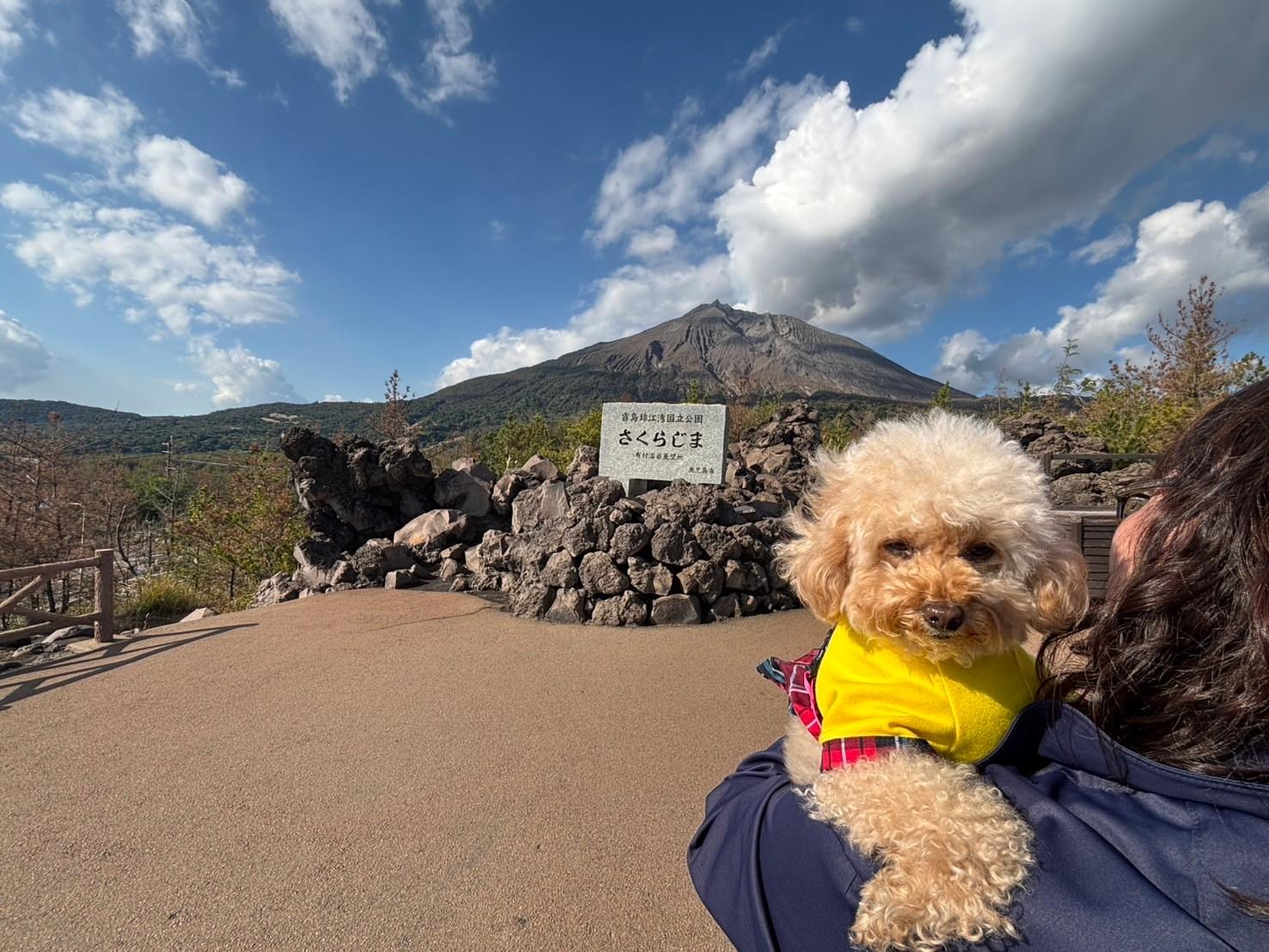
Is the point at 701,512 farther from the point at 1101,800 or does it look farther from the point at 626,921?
the point at 1101,800

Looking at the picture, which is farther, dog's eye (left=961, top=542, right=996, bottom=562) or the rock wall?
the rock wall

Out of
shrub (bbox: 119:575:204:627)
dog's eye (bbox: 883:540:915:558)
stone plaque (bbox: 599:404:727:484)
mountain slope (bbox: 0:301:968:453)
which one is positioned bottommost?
shrub (bbox: 119:575:204:627)

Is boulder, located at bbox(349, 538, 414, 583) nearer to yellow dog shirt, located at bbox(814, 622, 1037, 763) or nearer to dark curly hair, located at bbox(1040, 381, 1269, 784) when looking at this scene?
yellow dog shirt, located at bbox(814, 622, 1037, 763)

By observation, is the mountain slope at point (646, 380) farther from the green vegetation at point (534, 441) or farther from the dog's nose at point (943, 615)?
the dog's nose at point (943, 615)

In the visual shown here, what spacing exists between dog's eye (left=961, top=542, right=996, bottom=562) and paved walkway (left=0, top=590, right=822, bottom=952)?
183cm

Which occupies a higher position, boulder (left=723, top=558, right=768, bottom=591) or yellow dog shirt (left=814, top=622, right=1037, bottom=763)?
yellow dog shirt (left=814, top=622, right=1037, bottom=763)

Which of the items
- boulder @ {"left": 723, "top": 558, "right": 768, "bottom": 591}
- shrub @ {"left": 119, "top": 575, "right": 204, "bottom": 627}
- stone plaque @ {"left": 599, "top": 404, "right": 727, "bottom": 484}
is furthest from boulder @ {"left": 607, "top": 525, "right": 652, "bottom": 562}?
shrub @ {"left": 119, "top": 575, "right": 204, "bottom": 627}

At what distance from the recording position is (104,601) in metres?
6.75

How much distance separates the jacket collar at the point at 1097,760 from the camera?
79 centimetres

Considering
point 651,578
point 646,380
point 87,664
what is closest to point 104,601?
point 87,664

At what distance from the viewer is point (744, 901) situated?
45.8 inches

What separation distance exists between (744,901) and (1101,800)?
655mm

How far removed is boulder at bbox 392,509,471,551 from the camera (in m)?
9.25

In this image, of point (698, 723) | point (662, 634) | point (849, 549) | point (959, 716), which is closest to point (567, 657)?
point (662, 634)
